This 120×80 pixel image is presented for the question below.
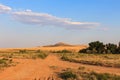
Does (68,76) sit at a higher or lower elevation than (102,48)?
lower

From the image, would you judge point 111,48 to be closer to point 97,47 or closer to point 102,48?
point 102,48

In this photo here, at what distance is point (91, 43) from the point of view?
70.8 m

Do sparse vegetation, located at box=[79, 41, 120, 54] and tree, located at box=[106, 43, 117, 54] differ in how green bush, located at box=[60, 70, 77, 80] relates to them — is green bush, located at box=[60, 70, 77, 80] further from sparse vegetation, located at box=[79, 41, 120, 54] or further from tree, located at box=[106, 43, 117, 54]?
tree, located at box=[106, 43, 117, 54]

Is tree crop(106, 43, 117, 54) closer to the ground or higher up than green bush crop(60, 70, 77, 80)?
higher up

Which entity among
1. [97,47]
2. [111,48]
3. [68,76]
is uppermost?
[97,47]

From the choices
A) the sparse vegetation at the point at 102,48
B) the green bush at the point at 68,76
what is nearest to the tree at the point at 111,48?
the sparse vegetation at the point at 102,48

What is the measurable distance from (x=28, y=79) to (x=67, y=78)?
2.67 m

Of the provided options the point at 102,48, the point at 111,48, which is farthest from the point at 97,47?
the point at 111,48

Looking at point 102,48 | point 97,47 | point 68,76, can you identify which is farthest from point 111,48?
point 68,76

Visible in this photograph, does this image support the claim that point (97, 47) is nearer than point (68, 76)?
No

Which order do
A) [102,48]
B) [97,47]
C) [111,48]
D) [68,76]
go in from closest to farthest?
1. [68,76]
2. [111,48]
3. [102,48]
4. [97,47]

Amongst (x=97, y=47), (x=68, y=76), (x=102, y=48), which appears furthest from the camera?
(x=97, y=47)

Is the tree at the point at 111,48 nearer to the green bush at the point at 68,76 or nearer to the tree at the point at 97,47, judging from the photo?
the tree at the point at 97,47

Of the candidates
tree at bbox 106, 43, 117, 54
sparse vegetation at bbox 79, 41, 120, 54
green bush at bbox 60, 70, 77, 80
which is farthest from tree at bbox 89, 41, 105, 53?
green bush at bbox 60, 70, 77, 80
